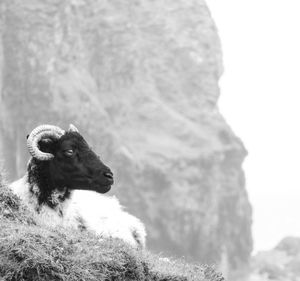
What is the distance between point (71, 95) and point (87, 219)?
2379 inches

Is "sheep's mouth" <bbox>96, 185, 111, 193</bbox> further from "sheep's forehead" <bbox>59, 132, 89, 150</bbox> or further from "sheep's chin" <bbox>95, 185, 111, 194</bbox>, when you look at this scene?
"sheep's forehead" <bbox>59, 132, 89, 150</bbox>

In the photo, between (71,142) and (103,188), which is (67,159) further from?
(103,188)

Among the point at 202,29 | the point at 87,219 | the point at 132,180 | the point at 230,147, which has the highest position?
the point at 202,29

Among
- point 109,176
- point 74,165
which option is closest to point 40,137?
point 74,165

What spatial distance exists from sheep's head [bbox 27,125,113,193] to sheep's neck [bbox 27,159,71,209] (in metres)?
0.03

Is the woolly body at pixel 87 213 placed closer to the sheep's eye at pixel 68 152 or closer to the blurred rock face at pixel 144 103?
the sheep's eye at pixel 68 152

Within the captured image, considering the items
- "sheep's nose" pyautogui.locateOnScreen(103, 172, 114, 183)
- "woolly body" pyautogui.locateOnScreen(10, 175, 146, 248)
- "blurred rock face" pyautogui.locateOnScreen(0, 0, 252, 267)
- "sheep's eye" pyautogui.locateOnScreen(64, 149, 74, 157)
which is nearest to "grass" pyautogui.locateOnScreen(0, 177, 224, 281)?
"woolly body" pyautogui.locateOnScreen(10, 175, 146, 248)

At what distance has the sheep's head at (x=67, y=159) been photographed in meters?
12.5

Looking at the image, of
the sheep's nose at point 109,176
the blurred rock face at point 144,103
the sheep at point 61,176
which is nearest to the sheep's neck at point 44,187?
the sheep at point 61,176

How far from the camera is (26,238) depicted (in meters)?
7.98

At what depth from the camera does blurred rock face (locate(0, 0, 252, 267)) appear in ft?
236

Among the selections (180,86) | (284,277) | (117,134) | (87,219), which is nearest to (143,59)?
(180,86)

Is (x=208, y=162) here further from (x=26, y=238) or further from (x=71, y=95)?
(x=26, y=238)

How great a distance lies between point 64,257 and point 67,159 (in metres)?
4.71
